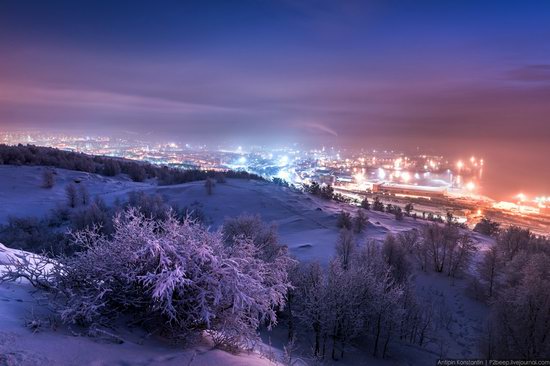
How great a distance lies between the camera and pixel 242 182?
75750mm

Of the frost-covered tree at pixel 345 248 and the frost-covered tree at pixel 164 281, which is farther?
the frost-covered tree at pixel 345 248

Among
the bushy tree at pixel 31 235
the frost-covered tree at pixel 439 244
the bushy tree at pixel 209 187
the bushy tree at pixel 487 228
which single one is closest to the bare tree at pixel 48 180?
the bushy tree at pixel 31 235

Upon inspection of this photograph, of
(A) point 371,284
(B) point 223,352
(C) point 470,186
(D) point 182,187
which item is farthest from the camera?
(C) point 470,186

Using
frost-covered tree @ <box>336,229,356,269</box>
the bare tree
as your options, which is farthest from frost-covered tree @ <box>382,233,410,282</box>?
the bare tree

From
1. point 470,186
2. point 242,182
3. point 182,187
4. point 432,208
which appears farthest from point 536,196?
point 182,187

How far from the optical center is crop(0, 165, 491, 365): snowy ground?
17.4ft

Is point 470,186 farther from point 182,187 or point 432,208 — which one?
point 182,187

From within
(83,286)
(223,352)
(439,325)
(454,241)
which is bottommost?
(439,325)

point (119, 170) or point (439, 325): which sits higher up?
point (119, 170)

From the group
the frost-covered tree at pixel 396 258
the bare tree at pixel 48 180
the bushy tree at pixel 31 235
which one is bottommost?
the bushy tree at pixel 31 235

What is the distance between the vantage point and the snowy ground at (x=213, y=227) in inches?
209

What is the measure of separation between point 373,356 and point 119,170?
7159 centimetres

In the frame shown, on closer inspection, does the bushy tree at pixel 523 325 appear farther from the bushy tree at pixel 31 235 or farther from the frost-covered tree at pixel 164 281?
the bushy tree at pixel 31 235

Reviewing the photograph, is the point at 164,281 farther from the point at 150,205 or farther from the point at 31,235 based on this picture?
the point at 150,205
